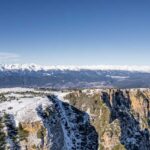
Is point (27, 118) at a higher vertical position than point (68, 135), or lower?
higher

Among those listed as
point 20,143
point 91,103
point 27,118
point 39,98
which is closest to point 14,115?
point 27,118

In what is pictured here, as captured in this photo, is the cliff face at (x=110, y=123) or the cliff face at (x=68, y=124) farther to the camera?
the cliff face at (x=110, y=123)

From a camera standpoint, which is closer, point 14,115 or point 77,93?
point 14,115

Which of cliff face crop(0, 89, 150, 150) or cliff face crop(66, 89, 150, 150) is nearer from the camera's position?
cliff face crop(0, 89, 150, 150)

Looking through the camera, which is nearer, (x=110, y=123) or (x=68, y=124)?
(x=68, y=124)

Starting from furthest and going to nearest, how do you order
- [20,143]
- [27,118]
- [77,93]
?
Answer: [77,93] < [27,118] < [20,143]

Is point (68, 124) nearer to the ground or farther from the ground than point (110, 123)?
farther from the ground

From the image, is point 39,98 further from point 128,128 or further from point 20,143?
point 128,128

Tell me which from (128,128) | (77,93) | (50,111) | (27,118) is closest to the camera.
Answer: (27,118)
